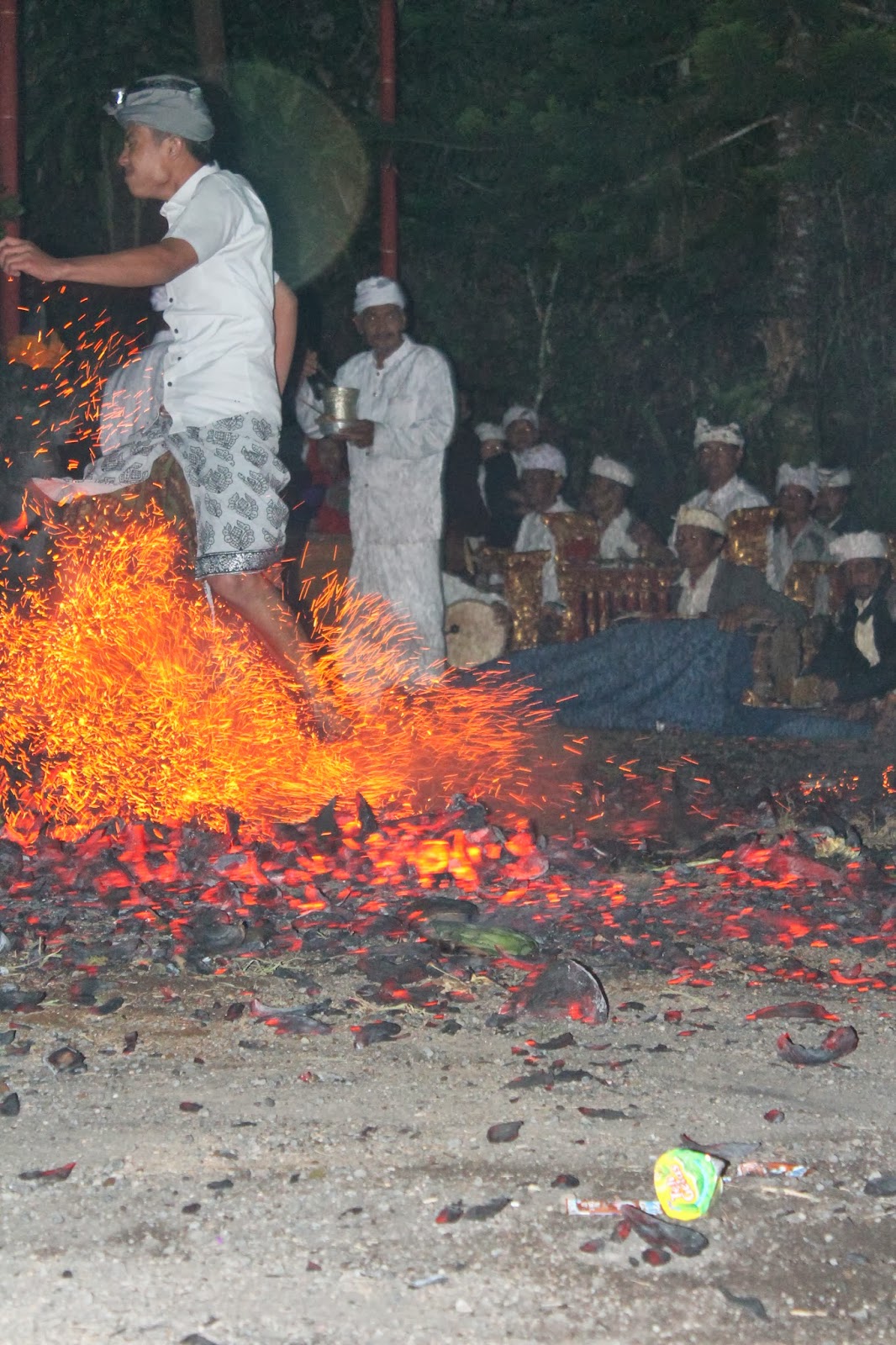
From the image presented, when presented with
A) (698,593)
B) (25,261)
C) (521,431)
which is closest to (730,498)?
(698,593)

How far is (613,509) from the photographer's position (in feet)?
33.1

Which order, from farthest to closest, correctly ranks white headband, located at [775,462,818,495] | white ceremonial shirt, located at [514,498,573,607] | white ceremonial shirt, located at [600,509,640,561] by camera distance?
white ceremonial shirt, located at [600,509,640,561]
white headband, located at [775,462,818,495]
white ceremonial shirt, located at [514,498,573,607]

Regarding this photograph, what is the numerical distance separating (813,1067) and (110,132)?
1064cm

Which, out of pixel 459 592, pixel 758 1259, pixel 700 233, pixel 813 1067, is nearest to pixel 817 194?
pixel 700 233

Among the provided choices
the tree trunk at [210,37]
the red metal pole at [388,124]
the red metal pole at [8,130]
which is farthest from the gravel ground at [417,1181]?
the tree trunk at [210,37]

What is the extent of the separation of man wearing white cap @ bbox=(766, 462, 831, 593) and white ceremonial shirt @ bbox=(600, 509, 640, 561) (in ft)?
2.91

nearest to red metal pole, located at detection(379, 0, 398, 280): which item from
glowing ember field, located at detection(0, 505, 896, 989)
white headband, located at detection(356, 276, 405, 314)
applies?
white headband, located at detection(356, 276, 405, 314)

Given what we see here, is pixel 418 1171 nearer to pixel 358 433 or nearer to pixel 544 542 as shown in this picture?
pixel 358 433

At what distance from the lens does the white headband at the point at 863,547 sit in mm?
8602

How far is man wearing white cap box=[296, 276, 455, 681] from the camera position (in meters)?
8.34

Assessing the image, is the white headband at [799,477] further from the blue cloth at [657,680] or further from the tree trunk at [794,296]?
the blue cloth at [657,680]

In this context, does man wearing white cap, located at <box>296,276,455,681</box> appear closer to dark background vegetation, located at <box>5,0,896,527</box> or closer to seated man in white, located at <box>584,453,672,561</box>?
seated man in white, located at <box>584,453,672,561</box>

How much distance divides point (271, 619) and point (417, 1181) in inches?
109

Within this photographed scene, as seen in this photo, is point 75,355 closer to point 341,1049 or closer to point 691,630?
point 691,630
